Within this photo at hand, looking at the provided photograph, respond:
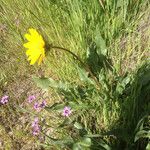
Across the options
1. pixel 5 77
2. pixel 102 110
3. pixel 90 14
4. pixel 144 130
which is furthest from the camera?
pixel 5 77

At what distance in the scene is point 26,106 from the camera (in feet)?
6.73

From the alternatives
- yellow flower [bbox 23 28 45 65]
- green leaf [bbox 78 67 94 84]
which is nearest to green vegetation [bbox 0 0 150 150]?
green leaf [bbox 78 67 94 84]

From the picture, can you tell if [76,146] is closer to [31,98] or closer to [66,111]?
[66,111]

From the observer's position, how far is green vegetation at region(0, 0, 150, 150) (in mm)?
1587

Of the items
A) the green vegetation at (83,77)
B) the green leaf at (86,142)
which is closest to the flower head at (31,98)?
the green vegetation at (83,77)

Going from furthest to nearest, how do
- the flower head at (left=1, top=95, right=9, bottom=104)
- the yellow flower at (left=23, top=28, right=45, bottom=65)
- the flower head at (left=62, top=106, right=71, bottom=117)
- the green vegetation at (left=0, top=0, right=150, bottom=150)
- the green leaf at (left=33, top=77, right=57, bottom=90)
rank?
the flower head at (left=1, top=95, right=9, bottom=104), the green leaf at (left=33, top=77, right=57, bottom=90), the flower head at (left=62, top=106, right=71, bottom=117), the green vegetation at (left=0, top=0, right=150, bottom=150), the yellow flower at (left=23, top=28, right=45, bottom=65)

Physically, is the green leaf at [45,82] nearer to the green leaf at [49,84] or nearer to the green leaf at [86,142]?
the green leaf at [49,84]

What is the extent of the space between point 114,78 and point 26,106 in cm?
58

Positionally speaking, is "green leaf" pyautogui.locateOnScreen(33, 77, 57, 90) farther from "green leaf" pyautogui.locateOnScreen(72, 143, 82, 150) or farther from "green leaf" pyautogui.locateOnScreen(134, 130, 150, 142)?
"green leaf" pyautogui.locateOnScreen(134, 130, 150, 142)

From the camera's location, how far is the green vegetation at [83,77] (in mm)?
1587

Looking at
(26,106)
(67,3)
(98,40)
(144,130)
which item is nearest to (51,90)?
(26,106)

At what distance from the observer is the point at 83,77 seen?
5.82ft

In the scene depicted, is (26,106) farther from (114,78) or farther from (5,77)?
(114,78)

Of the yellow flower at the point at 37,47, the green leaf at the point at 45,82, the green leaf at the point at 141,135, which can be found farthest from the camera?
the green leaf at the point at 45,82
